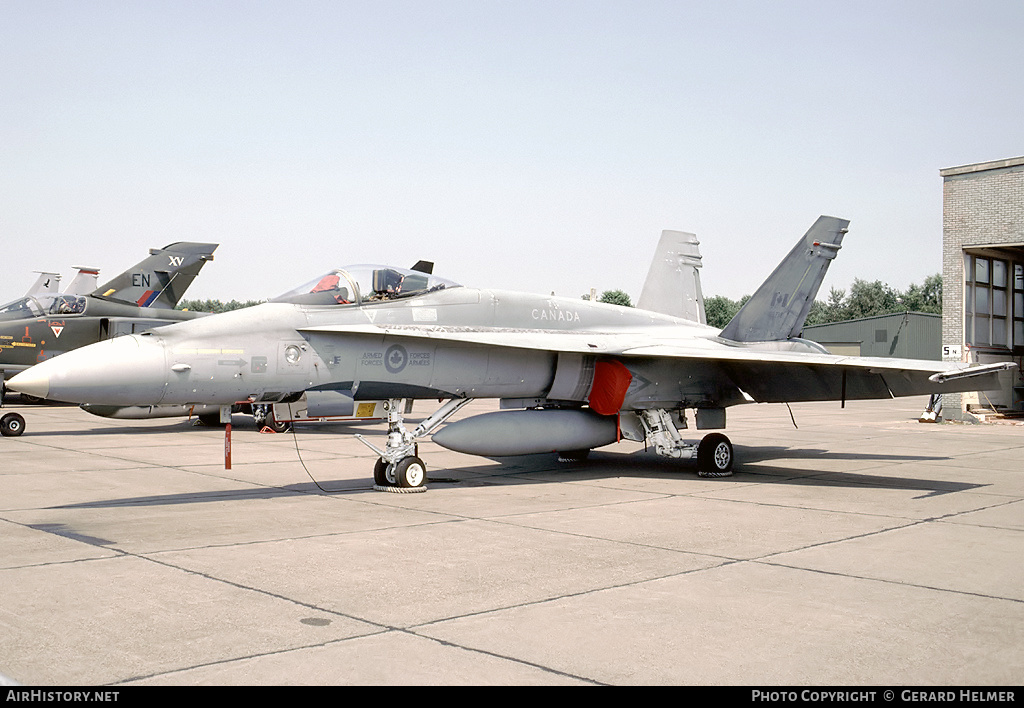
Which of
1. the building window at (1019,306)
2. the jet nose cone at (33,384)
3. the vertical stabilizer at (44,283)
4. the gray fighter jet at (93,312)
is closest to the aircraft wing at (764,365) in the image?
the jet nose cone at (33,384)

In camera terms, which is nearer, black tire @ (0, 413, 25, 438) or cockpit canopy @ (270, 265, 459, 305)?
cockpit canopy @ (270, 265, 459, 305)

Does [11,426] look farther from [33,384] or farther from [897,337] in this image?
[897,337]

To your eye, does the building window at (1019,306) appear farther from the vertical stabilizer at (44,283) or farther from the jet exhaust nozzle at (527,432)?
the vertical stabilizer at (44,283)

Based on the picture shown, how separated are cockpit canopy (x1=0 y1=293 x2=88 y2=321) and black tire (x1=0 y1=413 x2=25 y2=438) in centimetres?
291

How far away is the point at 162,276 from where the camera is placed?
22406 mm

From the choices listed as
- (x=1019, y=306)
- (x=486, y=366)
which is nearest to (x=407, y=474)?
(x=486, y=366)

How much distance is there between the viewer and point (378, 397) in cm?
970

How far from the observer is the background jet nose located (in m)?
7.54

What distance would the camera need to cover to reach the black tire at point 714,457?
11.6 m

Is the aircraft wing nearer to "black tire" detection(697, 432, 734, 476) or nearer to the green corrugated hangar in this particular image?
"black tire" detection(697, 432, 734, 476)

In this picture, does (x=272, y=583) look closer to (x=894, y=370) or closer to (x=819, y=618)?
(x=819, y=618)

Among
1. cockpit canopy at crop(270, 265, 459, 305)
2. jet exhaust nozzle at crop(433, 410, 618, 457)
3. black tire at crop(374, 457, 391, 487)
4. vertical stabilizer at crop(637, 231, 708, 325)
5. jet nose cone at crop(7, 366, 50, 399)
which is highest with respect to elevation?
vertical stabilizer at crop(637, 231, 708, 325)

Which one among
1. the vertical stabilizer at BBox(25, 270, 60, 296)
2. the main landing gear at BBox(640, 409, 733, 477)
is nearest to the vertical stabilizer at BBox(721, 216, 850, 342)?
the main landing gear at BBox(640, 409, 733, 477)

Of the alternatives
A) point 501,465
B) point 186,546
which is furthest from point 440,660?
point 501,465
